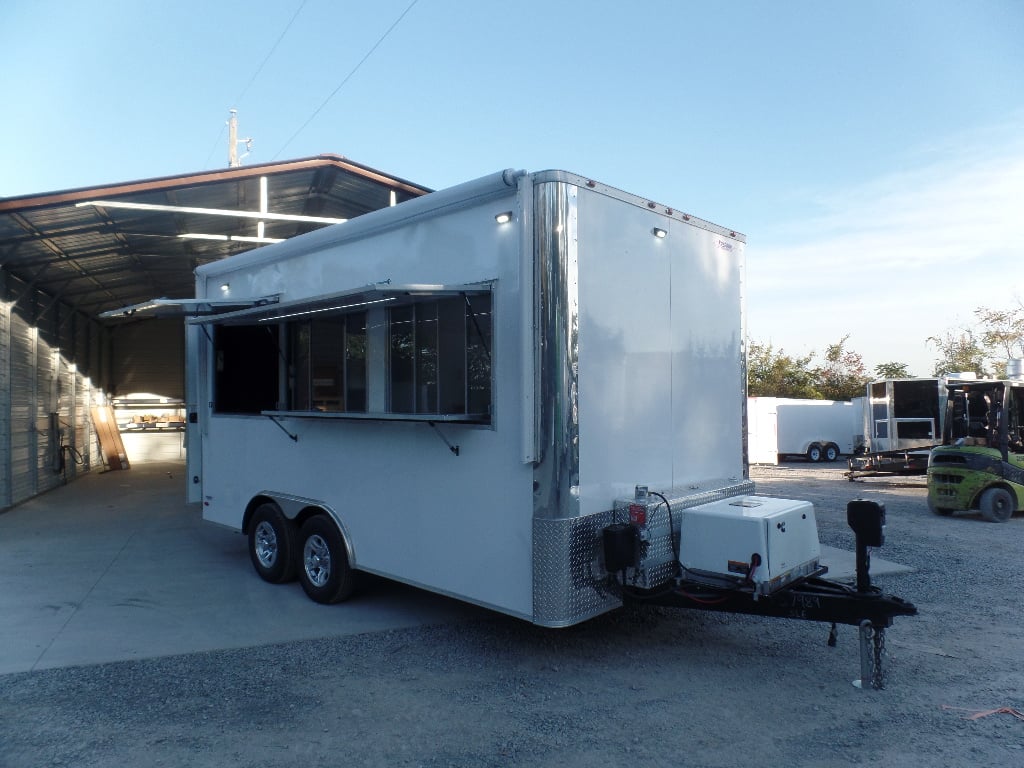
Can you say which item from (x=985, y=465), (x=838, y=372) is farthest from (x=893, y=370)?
(x=985, y=465)

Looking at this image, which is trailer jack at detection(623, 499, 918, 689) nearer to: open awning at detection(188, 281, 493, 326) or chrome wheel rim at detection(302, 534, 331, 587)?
open awning at detection(188, 281, 493, 326)

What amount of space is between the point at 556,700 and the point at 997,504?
32.4 ft

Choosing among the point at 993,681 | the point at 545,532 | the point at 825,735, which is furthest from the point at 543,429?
the point at 993,681

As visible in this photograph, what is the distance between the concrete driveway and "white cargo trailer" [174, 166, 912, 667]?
0.49 m

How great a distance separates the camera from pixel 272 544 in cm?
692

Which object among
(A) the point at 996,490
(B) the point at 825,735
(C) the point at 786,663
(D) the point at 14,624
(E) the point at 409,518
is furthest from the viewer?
(A) the point at 996,490

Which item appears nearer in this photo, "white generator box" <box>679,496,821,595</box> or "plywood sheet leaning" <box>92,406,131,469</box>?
"white generator box" <box>679,496,821,595</box>

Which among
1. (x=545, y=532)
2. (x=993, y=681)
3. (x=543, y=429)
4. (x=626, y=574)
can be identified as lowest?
(x=993, y=681)

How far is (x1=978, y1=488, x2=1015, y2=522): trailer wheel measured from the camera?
1120cm

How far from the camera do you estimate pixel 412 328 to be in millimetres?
5414

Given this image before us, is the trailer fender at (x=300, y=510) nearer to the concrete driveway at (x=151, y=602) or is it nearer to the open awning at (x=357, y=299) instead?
the concrete driveway at (x=151, y=602)

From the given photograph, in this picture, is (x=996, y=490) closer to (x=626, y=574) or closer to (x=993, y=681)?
(x=993, y=681)

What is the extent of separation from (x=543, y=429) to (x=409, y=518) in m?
1.47

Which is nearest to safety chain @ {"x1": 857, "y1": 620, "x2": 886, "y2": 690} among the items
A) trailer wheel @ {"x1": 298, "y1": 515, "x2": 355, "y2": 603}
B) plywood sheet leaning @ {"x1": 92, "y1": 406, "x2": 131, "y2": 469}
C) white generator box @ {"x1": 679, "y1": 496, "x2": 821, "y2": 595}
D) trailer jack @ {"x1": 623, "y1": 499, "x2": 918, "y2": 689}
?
trailer jack @ {"x1": 623, "y1": 499, "x2": 918, "y2": 689}
